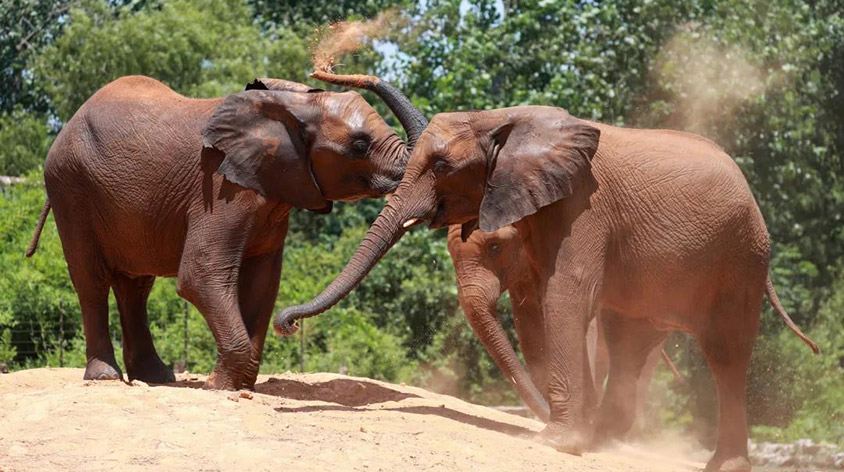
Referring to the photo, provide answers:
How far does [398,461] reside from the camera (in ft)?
29.7

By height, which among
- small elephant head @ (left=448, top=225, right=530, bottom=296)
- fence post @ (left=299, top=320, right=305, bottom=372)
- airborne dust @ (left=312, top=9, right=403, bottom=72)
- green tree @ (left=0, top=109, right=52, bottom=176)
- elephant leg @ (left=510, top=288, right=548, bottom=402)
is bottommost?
green tree @ (left=0, top=109, right=52, bottom=176)

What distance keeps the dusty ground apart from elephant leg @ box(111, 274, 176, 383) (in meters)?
1.33

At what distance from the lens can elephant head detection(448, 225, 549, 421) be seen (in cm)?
1259

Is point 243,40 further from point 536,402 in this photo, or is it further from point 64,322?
point 536,402

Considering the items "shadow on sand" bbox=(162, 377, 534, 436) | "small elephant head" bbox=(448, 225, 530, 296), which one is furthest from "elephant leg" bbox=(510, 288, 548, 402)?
"shadow on sand" bbox=(162, 377, 534, 436)

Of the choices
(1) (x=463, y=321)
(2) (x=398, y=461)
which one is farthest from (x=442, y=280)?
(2) (x=398, y=461)

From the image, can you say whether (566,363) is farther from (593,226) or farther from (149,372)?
(149,372)

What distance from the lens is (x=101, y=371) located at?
1207cm

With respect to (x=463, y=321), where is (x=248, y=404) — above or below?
above

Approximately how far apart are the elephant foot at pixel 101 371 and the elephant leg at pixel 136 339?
47 centimetres

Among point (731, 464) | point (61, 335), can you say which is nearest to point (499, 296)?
point (731, 464)

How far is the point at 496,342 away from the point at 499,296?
0.54m

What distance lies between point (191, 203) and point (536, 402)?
314 cm

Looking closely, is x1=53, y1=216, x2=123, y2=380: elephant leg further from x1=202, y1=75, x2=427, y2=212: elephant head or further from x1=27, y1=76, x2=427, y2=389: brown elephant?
x1=202, y1=75, x2=427, y2=212: elephant head
